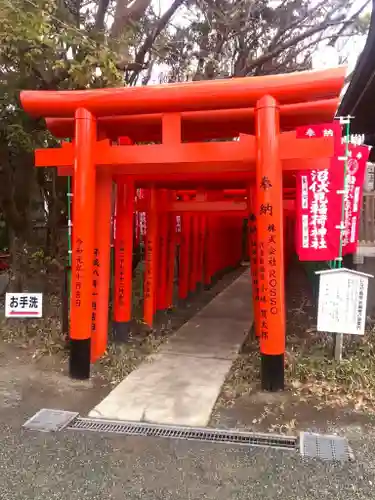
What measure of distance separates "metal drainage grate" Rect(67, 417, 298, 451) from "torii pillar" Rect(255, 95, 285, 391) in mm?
1144

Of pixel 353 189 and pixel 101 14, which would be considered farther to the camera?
pixel 101 14

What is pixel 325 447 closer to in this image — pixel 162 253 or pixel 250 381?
pixel 250 381

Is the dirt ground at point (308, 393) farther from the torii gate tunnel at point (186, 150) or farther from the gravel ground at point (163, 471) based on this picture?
the gravel ground at point (163, 471)

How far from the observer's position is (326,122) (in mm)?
5973

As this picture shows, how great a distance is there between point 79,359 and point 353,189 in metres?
4.31

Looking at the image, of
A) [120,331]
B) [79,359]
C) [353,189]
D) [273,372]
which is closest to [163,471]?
[273,372]

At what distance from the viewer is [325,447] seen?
4000 millimetres

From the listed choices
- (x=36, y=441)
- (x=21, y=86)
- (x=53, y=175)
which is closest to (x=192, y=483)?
(x=36, y=441)

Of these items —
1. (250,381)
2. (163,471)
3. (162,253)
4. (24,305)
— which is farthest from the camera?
(162,253)

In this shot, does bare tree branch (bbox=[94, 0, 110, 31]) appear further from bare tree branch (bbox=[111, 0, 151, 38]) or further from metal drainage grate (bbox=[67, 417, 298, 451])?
metal drainage grate (bbox=[67, 417, 298, 451])

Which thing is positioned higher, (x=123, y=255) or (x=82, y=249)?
(x=82, y=249)

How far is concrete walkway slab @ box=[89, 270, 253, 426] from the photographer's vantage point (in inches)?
190

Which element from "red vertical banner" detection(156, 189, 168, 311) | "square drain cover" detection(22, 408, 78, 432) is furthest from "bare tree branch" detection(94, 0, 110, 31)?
"square drain cover" detection(22, 408, 78, 432)

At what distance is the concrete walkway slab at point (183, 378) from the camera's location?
4.82 m
